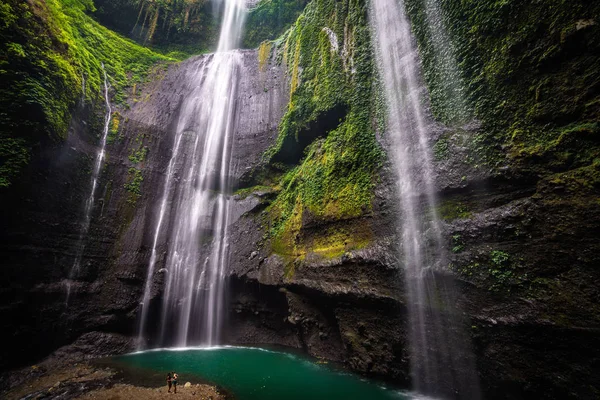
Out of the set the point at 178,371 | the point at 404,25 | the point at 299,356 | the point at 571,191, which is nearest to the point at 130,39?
the point at 404,25

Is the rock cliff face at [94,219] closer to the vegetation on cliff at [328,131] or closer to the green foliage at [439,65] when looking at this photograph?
the vegetation on cliff at [328,131]

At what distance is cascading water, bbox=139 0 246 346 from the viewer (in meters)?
12.7

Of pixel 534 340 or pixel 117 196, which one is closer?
pixel 534 340

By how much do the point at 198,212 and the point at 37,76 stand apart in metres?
8.84

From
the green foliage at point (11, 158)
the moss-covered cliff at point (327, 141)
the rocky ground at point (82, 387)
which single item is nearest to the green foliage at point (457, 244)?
the moss-covered cliff at point (327, 141)

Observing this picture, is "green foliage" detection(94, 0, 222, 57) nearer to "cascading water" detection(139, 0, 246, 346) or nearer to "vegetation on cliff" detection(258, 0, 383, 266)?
"cascading water" detection(139, 0, 246, 346)

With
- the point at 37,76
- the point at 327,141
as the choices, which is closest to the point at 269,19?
the point at 37,76

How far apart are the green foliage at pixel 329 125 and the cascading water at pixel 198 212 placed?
3.65 meters

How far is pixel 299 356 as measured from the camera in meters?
10.1

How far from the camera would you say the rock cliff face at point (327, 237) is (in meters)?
4.90

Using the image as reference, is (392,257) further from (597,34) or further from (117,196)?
(117,196)

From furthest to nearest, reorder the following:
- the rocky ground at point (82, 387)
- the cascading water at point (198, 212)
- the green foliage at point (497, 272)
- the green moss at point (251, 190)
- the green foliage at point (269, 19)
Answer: the green foliage at point (269, 19) < the green moss at point (251, 190) < the cascading water at point (198, 212) < the rocky ground at point (82, 387) < the green foliage at point (497, 272)

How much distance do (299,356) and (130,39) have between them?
87.0 ft

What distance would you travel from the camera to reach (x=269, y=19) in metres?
22.8
